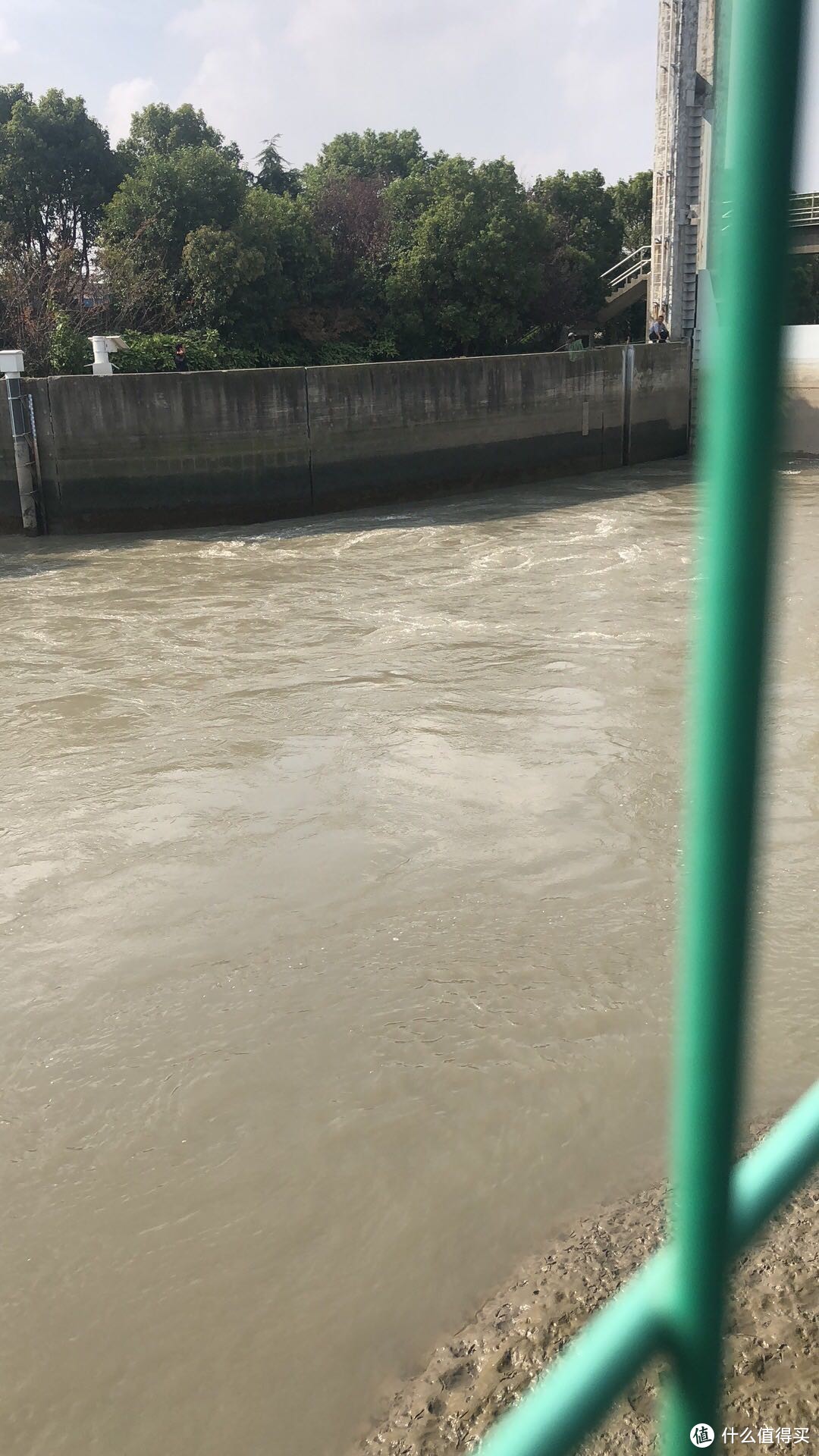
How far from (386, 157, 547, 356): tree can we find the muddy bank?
2756cm

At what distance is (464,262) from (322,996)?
26907mm

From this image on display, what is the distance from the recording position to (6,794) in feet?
25.9

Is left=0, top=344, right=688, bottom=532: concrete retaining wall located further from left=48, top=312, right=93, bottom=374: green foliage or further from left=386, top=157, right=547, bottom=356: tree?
left=386, top=157, right=547, bottom=356: tree

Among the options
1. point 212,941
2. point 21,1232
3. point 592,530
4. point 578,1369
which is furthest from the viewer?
point 592,530

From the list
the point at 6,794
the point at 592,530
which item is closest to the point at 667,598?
the point at 592,530

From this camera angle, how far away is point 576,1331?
3.34m

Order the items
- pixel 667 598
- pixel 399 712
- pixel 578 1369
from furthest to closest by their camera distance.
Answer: pixel 667 598 < pixel 399 712 < pixel 578 1369

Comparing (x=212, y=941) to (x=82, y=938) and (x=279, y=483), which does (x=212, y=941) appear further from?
(x=279, y=483)

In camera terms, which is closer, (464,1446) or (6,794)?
(464,1446)

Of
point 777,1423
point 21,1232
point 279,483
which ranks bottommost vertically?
point 21,1232

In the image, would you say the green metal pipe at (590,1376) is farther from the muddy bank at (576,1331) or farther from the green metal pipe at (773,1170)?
the muddy bank at (576,1331)

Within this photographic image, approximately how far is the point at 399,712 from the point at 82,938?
3907mm

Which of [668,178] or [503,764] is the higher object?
[668,178]

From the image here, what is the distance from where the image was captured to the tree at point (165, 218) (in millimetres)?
25438
